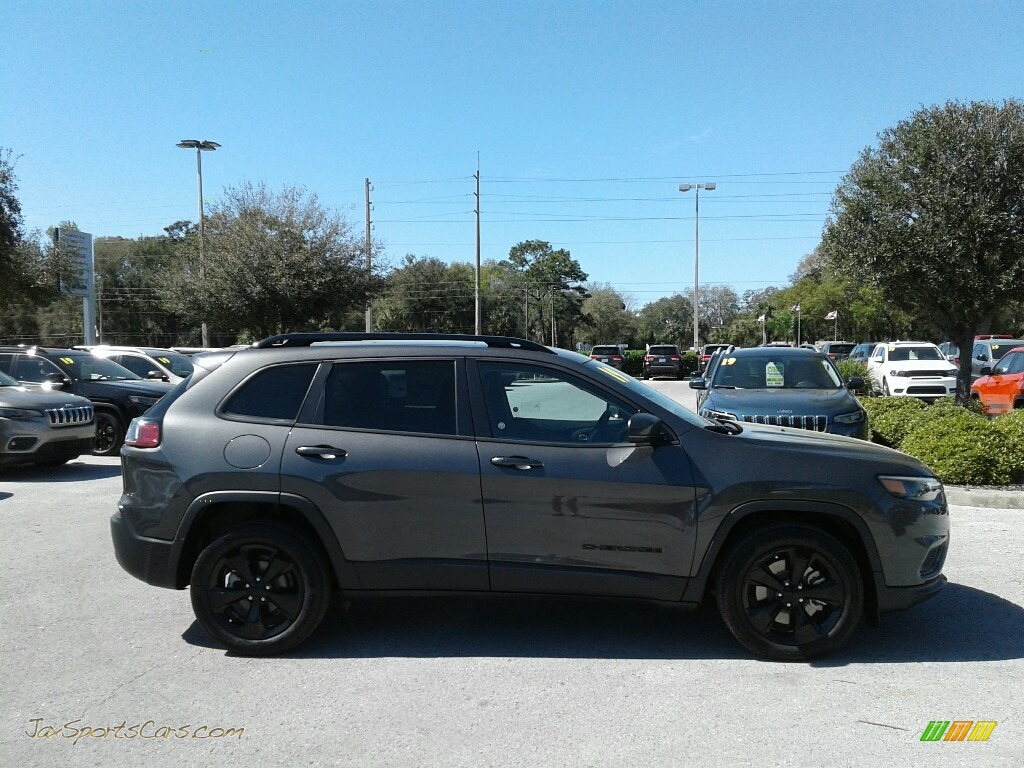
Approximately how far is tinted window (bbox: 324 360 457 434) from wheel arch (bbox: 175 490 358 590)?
20.6 inches

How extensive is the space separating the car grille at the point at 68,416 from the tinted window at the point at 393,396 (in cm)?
782

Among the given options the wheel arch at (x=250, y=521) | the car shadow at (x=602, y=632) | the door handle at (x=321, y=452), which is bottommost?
the car shadow at (x=602, y=632)

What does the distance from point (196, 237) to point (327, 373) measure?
95.5 feet

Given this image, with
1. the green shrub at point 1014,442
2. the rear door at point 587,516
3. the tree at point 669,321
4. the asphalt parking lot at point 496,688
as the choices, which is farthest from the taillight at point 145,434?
the tree at point 669,321

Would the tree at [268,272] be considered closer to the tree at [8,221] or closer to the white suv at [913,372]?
the tree at [8,221]

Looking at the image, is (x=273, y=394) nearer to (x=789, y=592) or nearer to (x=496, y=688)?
(x=496, y=688)

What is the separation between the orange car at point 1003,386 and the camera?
14.7 metres

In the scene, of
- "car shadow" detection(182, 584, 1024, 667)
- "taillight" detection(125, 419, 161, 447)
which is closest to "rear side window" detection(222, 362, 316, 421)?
"taillight" detection(125, 419, 161, 447)

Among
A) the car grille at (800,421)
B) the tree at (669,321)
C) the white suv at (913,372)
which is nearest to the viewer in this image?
the car grille at (800,421)

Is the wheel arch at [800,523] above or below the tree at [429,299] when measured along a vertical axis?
below

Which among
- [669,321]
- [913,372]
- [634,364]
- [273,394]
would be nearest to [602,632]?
[273,394]

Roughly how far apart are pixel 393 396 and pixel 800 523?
2341 millimetres

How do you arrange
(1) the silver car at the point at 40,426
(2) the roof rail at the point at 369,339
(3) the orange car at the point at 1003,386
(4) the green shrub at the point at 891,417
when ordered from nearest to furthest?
(2) the roof rail at the point at 369,339 → (1) the silver car at the point at 40,426 → (4) the green shrub at the point at 891,417 → (3) the orange car at the point at 1003,386

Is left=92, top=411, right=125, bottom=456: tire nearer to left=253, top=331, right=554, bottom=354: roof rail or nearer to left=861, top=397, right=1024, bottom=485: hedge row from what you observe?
left=253, top=331, right=554, bottom=354: roof rail
